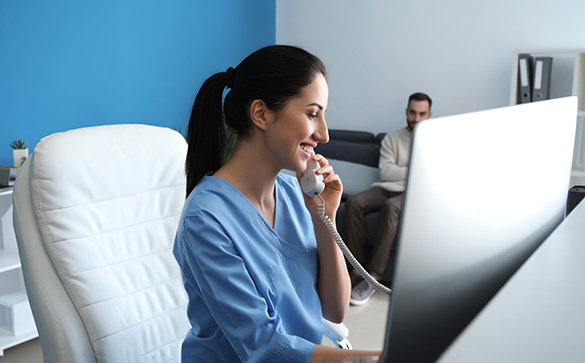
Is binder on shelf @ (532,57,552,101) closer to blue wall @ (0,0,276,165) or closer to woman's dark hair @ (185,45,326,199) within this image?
blue wall @ (0,0,276,165)

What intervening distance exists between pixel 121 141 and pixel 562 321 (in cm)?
106

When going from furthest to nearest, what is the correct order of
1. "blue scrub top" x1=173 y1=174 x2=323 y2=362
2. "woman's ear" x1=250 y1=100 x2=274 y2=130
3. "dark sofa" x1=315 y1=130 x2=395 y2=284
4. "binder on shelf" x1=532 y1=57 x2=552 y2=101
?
"dark sofa" x1=315 y1=130 x2=395 y2=284 < "binder on shelf" x1=532 y1=57 x2=552 y2=101 < "woman's ear" x1=250 y1=100 x2=274 y2=130 < "blue scrub top" x1=173 y1=174 x2=323 y2=362

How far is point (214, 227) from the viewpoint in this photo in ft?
3.55

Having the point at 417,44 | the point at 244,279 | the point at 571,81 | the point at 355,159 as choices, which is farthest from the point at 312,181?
the point at 417,44

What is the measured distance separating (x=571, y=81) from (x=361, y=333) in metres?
2.25

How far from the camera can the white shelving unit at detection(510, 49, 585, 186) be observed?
3.41m

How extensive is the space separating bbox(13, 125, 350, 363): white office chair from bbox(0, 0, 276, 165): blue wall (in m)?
2.22

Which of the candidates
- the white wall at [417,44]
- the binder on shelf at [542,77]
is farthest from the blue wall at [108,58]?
the binder on shelf at [542,77]

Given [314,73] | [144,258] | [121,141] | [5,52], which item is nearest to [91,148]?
[121,141]

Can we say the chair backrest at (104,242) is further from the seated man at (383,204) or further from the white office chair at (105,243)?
the seated man at (383,204)

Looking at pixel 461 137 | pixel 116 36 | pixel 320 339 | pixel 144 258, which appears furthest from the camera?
pixel 116 36

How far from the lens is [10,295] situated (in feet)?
9.07

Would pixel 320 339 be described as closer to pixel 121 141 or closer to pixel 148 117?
pixel 121 141

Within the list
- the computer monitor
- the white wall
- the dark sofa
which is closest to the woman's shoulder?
the computer monitor
